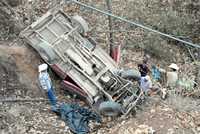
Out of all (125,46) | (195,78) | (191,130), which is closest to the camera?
(191,130)

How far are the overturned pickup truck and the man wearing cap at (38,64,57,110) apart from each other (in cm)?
43

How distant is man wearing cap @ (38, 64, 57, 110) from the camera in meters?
11.7

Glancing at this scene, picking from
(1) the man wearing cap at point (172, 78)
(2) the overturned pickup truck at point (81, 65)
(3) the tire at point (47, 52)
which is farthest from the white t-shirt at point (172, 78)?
(3) the tire at point (47, 52)

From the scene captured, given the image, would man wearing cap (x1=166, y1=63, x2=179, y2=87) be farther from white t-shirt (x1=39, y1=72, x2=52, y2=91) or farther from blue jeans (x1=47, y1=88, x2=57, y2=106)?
white t-shirt (x1=39, y1=72, x2=52, y2=91)

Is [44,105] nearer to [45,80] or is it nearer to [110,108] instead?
[45,80]


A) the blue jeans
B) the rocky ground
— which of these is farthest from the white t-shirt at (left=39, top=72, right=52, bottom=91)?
the rocky ground

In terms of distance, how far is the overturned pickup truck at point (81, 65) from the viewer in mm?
12031

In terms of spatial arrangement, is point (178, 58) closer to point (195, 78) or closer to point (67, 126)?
point (195, 78)

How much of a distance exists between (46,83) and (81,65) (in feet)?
3.63

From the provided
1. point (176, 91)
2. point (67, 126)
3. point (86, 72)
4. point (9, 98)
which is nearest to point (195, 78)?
point (176, 91)

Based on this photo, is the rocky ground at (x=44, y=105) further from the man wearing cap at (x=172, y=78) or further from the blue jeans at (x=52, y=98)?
the man wearing cap at (x=172, y=78)

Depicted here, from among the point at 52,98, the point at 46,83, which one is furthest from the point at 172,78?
the point at 46,83

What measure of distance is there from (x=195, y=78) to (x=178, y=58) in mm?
1387

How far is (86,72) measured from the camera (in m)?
12.3
